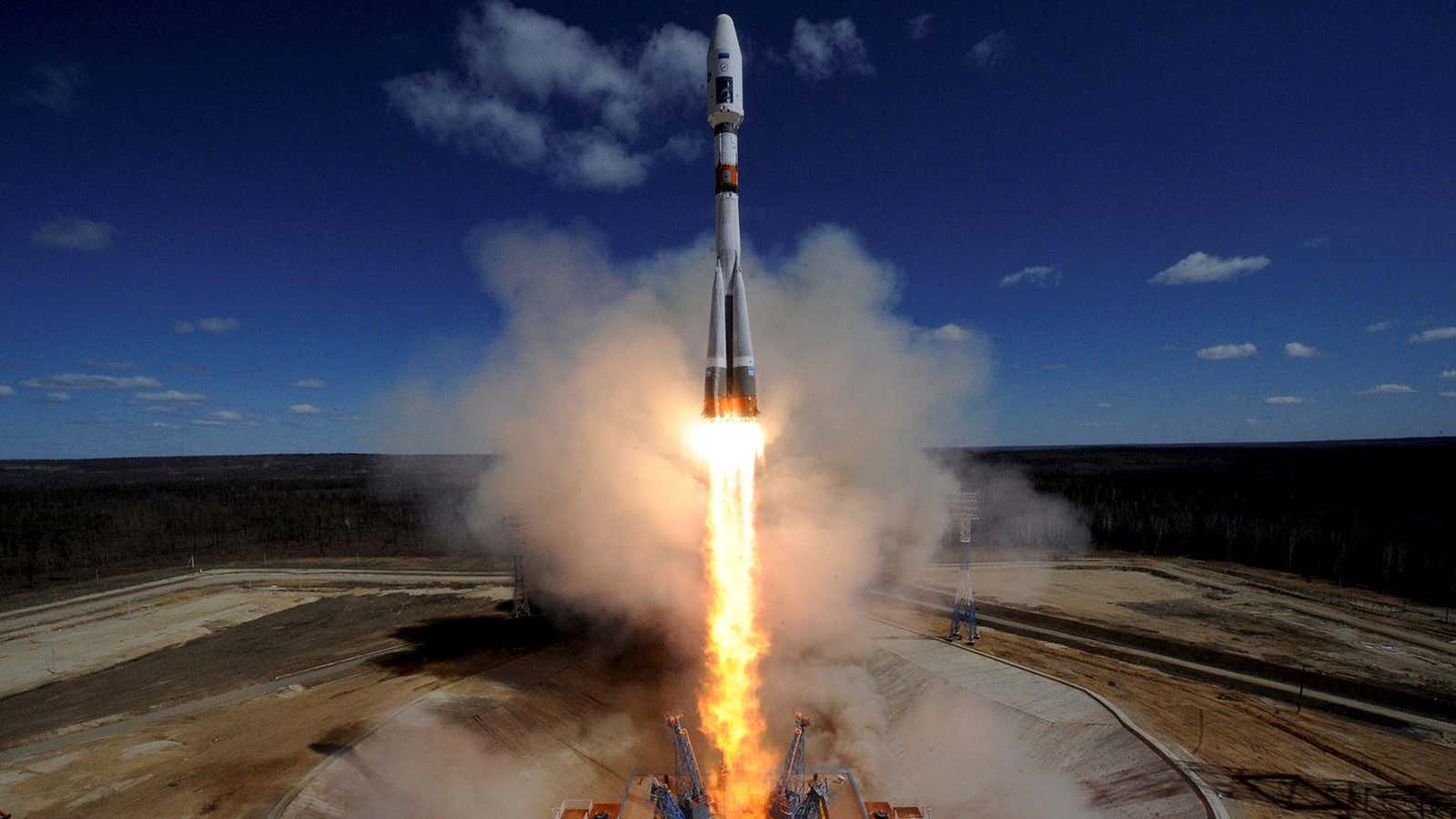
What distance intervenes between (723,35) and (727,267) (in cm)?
976

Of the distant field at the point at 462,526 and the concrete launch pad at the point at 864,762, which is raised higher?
the distant field at the point at 462,526

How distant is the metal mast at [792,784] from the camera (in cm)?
2058

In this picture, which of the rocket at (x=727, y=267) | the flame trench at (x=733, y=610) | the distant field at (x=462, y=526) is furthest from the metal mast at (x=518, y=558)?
the rocket at (x=727, y=267)

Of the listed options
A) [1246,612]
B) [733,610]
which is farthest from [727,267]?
[1246,612]

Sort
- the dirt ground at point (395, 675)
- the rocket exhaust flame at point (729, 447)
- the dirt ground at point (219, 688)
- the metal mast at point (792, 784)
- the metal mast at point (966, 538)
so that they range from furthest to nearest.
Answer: the metal mast at point (966, 538) < the rocket exhaust flame at point (729, 447) < the dirt ground at point (219, 688) < the dirt ground at point (395, 675) < the metal mast at point (792, 784)

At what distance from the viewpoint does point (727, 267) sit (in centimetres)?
2931

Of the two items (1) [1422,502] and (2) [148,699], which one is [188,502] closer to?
(2) [148,699]

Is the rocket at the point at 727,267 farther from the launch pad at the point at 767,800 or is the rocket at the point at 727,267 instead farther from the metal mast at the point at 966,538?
the metal mast at the point at 966,538

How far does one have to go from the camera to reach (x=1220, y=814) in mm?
20344

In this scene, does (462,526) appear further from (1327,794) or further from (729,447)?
(1327,794)

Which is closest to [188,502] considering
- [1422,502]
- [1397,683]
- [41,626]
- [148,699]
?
[41,626]

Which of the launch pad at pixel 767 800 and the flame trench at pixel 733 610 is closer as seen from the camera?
the launch pad at pixel 767 800

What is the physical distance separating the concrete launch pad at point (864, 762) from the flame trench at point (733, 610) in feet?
9.72

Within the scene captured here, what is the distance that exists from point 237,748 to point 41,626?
3512 cm
